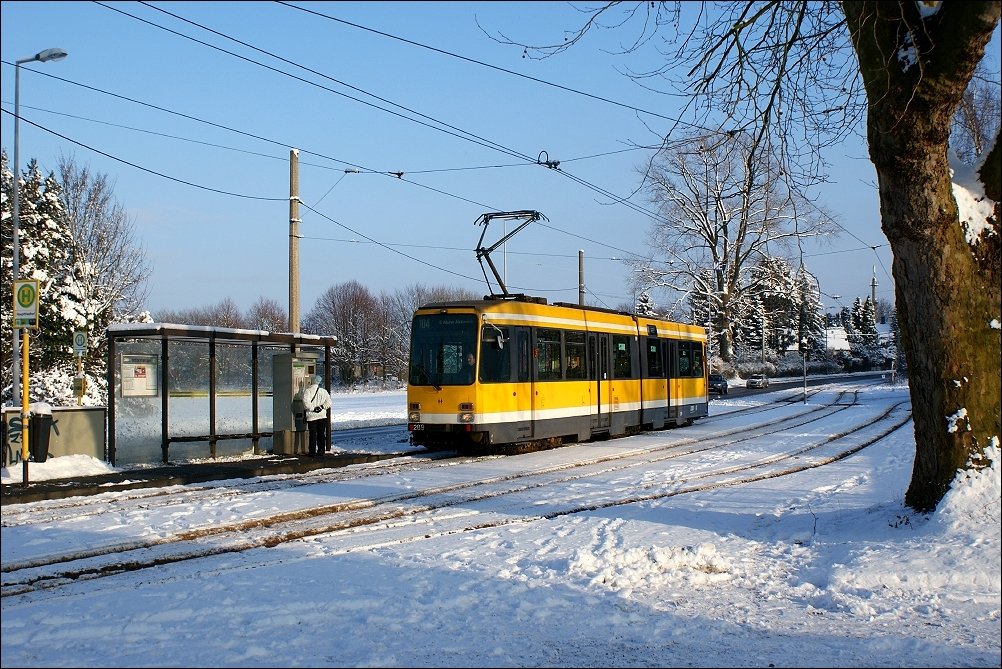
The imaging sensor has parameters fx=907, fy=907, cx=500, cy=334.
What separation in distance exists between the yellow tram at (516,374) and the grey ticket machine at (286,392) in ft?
7.80

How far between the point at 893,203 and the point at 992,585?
3.31m

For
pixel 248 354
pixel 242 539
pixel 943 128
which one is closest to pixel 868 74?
pixel 943 128

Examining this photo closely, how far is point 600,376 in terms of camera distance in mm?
21656

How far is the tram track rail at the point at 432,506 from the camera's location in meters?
8.02

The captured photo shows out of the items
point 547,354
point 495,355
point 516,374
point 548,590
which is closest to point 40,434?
point 495,355

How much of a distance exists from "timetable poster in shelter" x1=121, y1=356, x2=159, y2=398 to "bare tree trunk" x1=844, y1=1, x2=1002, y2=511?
12.7 m

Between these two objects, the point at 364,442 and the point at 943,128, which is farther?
the point at 364,442

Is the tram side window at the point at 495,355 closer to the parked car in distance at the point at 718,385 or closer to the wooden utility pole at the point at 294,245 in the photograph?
the wooden utility pole at the point at 294,245

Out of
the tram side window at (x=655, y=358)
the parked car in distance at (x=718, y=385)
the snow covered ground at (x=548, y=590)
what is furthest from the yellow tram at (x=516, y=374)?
the parked car in distance at (x=718, y=385)

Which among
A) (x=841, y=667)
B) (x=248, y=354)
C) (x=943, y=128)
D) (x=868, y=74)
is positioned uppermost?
(x=868, y=74)

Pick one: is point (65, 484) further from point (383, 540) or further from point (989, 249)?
point (989, 249)

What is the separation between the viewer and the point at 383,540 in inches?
357

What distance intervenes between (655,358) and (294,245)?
33.3 ft

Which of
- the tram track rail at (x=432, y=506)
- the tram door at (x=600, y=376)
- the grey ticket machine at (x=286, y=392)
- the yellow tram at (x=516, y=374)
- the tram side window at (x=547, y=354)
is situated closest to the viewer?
the tram track rail at (x=432, y=506)
